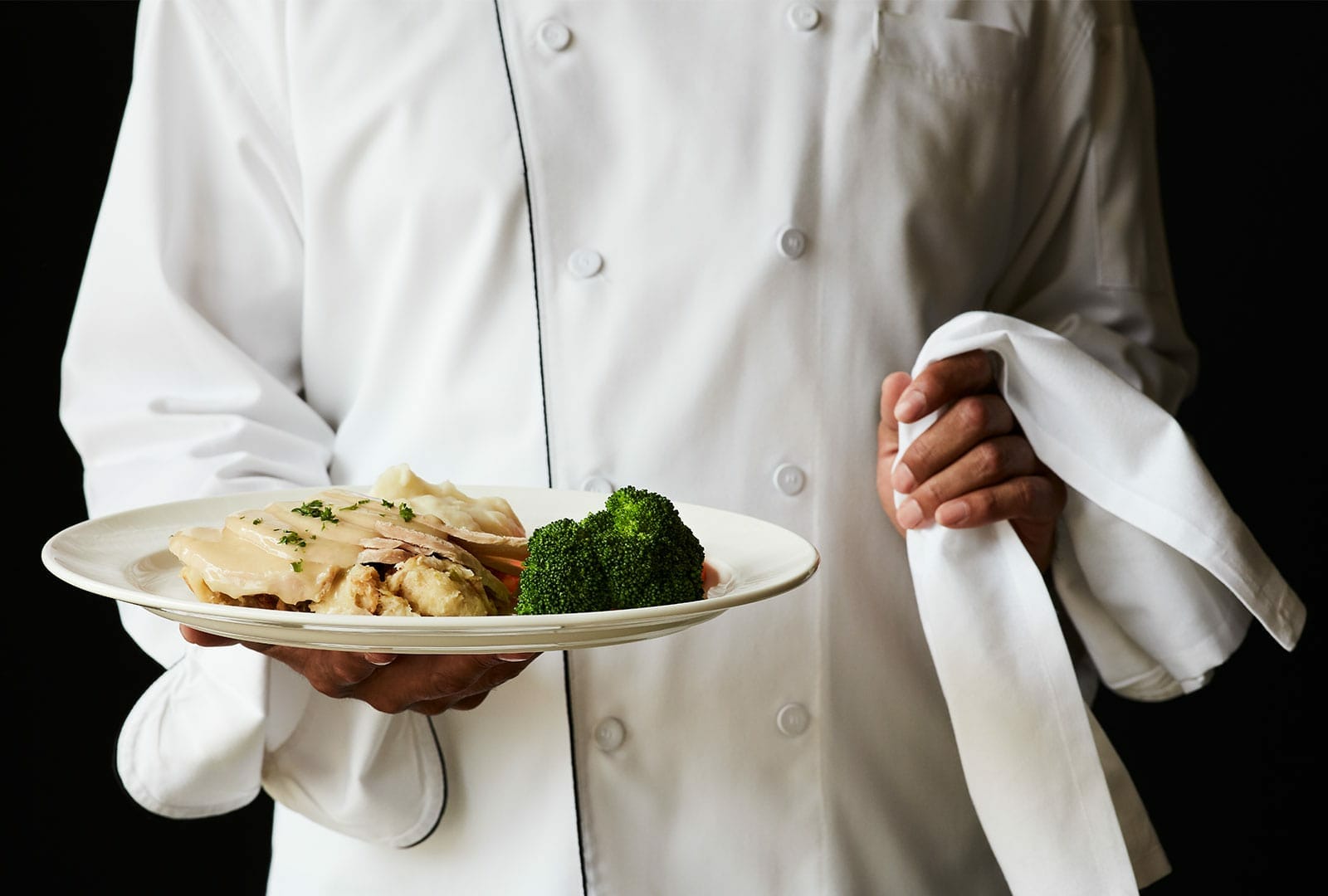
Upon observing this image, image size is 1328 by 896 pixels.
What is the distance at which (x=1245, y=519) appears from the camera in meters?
3.07

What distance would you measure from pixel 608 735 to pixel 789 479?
38 centimetres

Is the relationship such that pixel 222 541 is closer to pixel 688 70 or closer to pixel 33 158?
pixel 688 70

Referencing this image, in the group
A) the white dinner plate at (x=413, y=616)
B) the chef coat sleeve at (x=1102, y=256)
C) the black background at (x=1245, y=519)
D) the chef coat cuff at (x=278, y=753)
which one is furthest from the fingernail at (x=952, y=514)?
the black background at (x=1245, y=519)

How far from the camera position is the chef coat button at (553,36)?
4.97 feet

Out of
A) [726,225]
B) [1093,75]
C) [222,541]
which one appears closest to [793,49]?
[726,225]

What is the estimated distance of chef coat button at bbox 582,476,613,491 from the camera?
150 cm

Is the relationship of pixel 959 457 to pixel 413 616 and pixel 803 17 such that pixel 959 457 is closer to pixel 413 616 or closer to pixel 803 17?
pixel 803 17

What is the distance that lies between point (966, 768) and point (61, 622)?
1.85 metres

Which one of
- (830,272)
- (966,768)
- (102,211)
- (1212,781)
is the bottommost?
(1212,781)

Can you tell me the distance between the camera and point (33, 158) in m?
2.46

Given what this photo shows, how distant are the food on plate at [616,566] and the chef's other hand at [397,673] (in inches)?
3.0

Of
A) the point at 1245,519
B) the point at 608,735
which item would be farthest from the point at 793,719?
the point at 1245,519

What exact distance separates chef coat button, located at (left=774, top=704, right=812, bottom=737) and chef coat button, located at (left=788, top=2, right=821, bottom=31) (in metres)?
0.85

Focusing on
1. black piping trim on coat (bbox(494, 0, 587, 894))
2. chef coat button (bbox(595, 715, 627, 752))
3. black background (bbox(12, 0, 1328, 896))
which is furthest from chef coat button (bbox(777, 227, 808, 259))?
black background (bbox(12, 0, 1328, 896))
